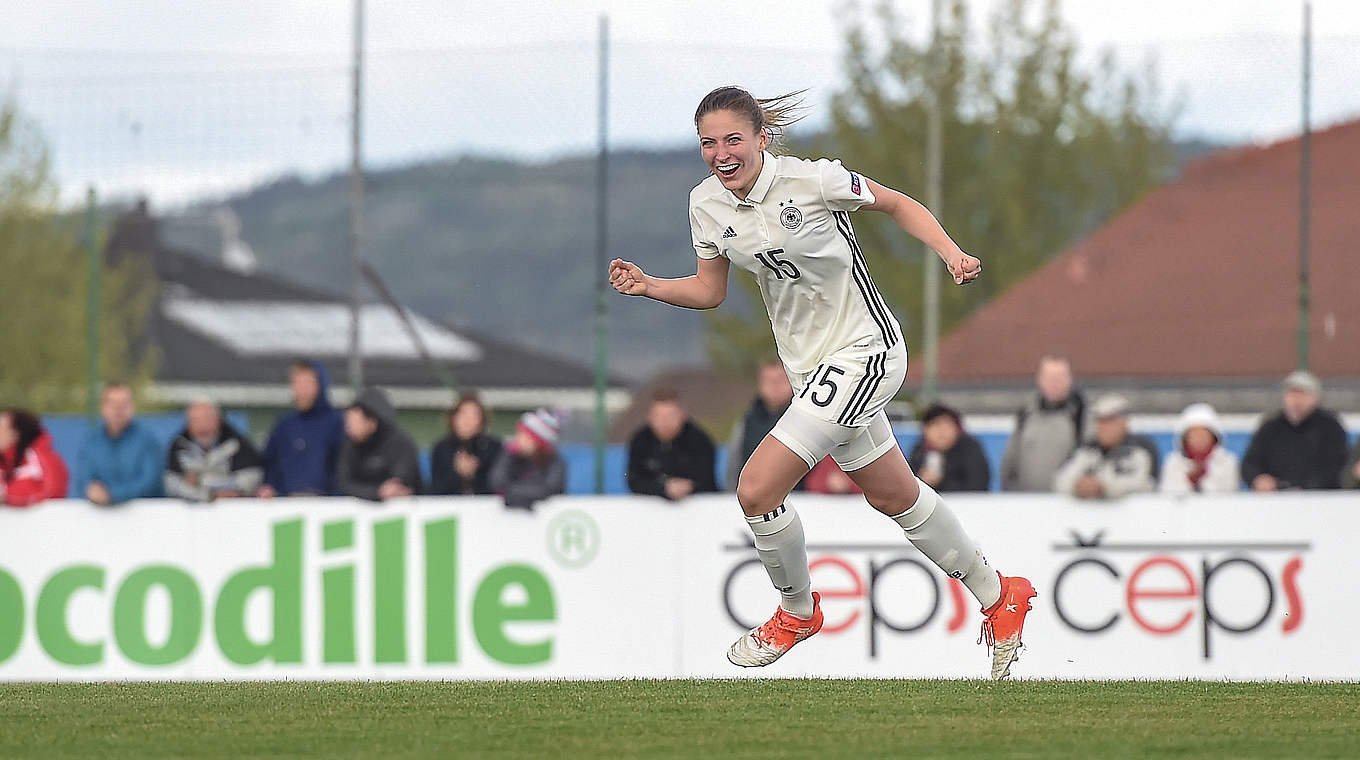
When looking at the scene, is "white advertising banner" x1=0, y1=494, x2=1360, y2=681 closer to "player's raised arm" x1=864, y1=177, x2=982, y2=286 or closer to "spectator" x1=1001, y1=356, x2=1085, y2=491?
"spectator" x1=1001, y1=356, x2=1085, y2=491

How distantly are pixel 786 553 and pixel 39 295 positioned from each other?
15.1 metres

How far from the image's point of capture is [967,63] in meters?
18.6

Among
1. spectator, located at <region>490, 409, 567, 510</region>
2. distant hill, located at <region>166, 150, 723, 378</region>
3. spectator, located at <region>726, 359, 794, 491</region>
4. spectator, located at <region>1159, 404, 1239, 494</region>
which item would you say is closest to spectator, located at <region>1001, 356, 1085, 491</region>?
spectator, located at <region>1159, 404, 1239, 494</region>

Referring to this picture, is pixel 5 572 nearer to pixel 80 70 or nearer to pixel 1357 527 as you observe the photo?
pixel 80 70

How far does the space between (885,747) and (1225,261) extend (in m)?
13.3

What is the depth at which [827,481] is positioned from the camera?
11.5 m

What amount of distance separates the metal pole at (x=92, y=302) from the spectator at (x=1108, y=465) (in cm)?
817

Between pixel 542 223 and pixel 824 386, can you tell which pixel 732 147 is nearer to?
pixel 824 386

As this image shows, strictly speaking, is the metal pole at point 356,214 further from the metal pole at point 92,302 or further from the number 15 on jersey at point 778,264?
the number 15 on jersey at point 778,264

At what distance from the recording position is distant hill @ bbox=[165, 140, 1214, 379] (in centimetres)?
1586

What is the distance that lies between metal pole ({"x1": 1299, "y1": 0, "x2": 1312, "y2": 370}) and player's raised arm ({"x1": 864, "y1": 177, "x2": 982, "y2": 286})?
29.5 feet

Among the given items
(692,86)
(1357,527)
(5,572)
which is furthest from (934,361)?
(5,572)

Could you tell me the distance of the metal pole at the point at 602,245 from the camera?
1470 cm

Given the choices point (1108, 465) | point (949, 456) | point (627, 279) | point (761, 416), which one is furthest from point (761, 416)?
point (627, 279)
